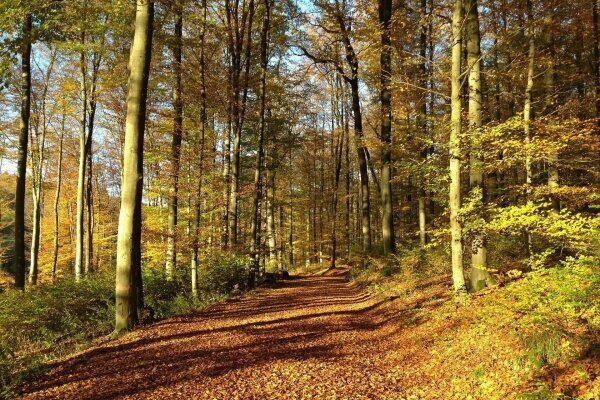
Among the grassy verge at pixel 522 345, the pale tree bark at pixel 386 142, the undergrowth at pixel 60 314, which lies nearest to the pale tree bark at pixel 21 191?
the undergrowth at pixel 60 314

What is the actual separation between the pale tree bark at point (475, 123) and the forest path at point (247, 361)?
1.72 metres

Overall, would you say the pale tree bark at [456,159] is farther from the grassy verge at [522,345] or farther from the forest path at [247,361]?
the forest path at [247,361]

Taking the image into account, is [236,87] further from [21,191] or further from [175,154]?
[21,191]

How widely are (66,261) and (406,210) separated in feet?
87.8

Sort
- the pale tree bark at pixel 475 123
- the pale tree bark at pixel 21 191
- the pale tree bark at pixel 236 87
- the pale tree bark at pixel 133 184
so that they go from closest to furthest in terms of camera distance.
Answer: the pale tree bark at pixel 133 184
the pale tree bark at pixel 475 123
the pale tree bark at pixel 21 191
the pale tree bark at pixel 236 87

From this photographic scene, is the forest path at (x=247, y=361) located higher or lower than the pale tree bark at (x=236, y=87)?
lower

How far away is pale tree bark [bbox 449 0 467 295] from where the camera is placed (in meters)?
7.64

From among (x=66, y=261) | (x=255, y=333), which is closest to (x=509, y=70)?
(x=255, y=333)

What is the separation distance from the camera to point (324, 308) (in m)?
11.1

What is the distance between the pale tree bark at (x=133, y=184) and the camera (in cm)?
763

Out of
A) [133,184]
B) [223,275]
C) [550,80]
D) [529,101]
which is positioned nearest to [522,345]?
[133,184]

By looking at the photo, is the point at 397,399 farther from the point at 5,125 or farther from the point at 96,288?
the point at 5,125

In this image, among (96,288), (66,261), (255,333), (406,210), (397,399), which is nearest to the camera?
(397,399)

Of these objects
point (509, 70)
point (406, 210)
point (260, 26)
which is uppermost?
point (260, 26)
